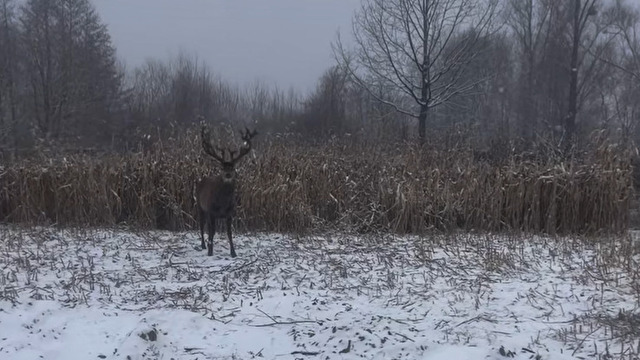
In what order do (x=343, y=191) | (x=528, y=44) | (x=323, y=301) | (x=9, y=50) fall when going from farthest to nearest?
(x=528, y=44), (x=9, y=50), (x=343, y=191), (x=323, y=301)

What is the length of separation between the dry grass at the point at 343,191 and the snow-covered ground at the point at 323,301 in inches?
57.9

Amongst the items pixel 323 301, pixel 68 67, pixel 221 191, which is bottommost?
pixel 323 301

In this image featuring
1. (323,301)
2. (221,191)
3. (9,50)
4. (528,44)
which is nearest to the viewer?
(323,301)

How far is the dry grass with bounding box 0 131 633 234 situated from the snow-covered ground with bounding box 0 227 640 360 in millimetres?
1470

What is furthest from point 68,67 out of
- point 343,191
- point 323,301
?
point 323,301

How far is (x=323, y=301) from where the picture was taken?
5.88 m

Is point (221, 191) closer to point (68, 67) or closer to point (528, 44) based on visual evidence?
point (68, 67)

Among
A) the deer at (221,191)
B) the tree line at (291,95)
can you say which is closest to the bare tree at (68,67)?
the tree line at (291,95)

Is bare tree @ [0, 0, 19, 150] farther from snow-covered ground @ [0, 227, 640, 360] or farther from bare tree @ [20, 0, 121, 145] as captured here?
snow-covered ground @ [0, 227, 640, 360]

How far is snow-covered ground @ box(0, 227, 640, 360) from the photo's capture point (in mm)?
4883

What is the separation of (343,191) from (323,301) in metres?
4.51

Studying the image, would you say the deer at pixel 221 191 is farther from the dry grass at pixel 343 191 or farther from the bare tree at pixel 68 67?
the bare tree at pixel 68 67

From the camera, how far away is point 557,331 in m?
5.01

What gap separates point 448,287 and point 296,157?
5471mm
